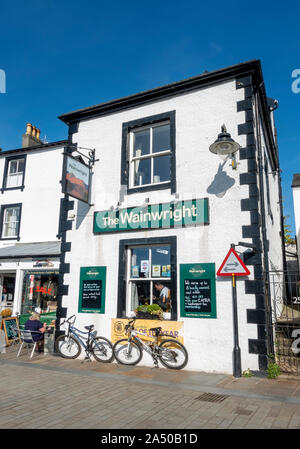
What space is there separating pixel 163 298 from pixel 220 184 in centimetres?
327

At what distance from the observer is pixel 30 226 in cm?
1680

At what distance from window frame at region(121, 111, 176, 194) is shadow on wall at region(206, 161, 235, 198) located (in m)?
1.05

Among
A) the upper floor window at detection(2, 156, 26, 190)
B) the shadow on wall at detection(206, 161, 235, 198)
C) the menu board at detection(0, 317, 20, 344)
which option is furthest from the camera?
the upper floor window at detection(2, 156, 26, 190)

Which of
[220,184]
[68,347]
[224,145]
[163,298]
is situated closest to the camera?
[224,145]

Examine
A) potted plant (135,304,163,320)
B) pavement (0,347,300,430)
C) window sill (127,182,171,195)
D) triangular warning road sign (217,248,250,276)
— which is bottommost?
pavement (0,347,300,430)

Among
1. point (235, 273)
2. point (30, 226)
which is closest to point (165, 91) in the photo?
point (235, 273)

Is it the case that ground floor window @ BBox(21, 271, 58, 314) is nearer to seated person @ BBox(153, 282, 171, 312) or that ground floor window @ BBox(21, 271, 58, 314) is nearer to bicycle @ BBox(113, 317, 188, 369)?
bicycle @ BBox(113, 317, 188, 369)

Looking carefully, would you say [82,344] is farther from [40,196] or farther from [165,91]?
[40,196]

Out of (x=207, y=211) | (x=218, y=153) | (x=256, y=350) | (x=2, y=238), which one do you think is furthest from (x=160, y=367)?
(x=2, y=238)

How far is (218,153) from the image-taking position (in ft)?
26.5

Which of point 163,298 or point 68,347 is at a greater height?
point 163,298

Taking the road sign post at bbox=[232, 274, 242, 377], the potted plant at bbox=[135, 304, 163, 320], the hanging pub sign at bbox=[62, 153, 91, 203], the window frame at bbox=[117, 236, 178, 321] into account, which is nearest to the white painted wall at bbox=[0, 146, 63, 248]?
the hanging pub sign at bbox=[62, 153, 91, 203]

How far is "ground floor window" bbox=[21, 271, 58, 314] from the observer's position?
595 inches

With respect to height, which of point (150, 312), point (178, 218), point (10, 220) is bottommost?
point (150, 312)
